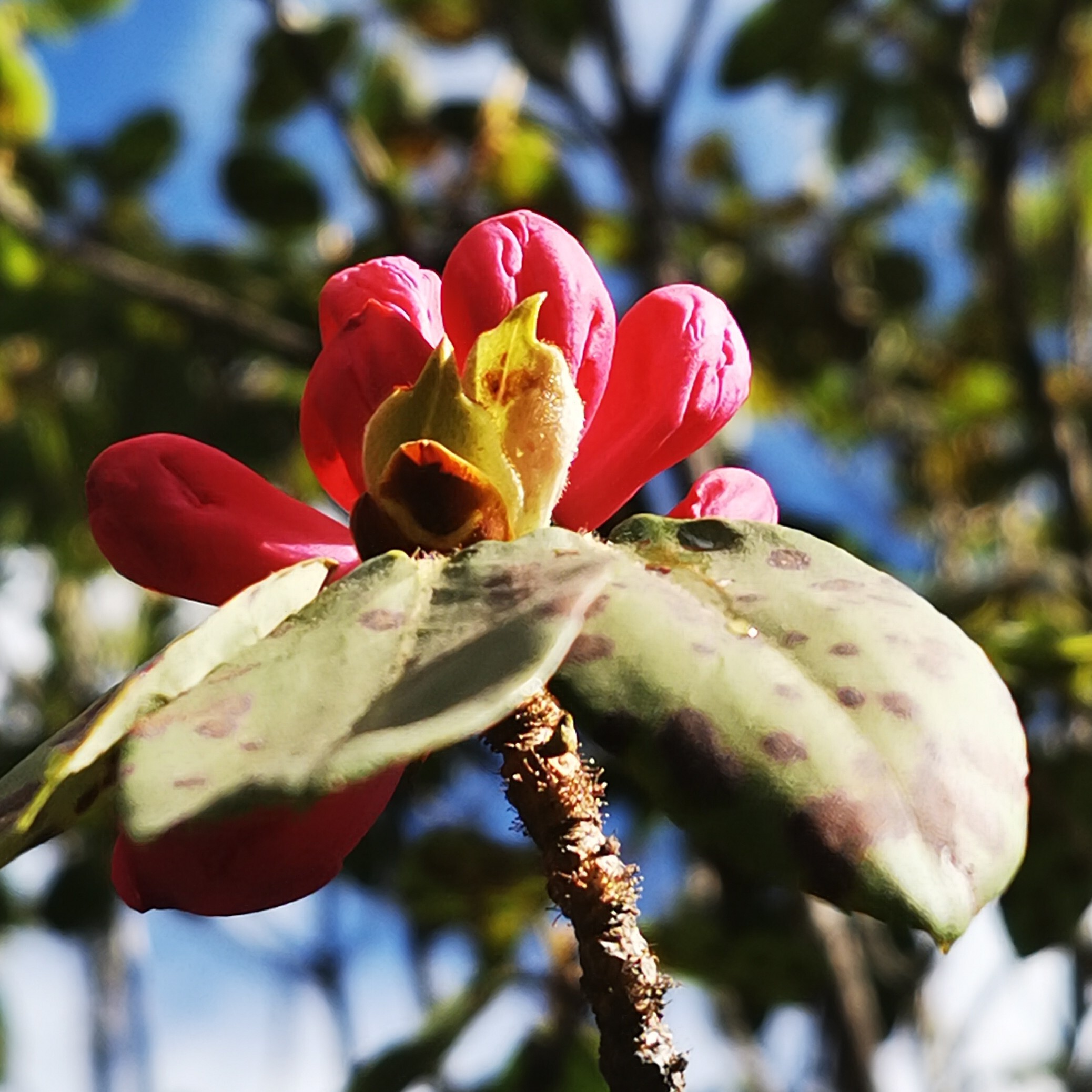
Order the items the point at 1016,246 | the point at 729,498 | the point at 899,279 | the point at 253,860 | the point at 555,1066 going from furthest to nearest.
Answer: the point at 899,279 → the point at 1016,246 → the point at 555,1066 → the point at 729,498 → the point at 253,860

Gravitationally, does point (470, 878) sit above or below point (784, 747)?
below

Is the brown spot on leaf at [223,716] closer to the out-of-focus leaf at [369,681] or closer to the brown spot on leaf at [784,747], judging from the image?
the out-of-focus leaf at [369,681]

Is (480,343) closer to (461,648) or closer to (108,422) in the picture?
(461,648)

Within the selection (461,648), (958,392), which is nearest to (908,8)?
(958,392)

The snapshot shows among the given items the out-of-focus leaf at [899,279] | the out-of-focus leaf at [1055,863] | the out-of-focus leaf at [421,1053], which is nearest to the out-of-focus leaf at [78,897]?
the out-of-focus leaf at [421,1053]

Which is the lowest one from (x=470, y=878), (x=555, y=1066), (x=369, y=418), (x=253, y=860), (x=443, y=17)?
(x=470, y=878)

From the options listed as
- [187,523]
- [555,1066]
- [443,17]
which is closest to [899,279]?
[443,17]

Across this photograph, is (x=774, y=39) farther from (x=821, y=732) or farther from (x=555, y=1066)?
(x=821, y=732)

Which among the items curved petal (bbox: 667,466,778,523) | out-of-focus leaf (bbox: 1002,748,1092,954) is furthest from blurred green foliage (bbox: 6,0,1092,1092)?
curved petal (bbox: 667,466,778,523)
